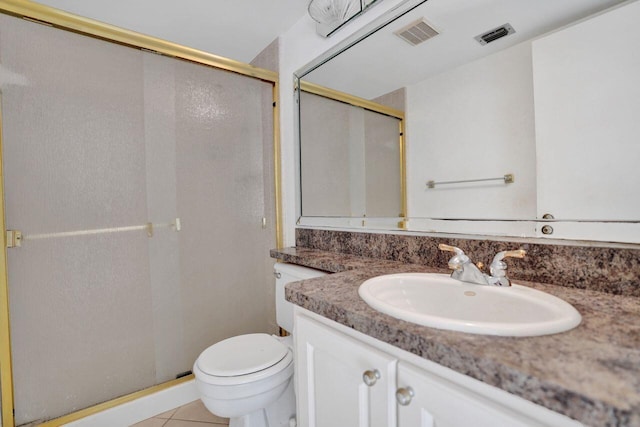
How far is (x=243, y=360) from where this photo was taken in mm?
1170

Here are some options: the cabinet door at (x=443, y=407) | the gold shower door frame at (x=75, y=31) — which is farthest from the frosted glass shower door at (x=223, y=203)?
the cabinet door at (x=443, y=407)

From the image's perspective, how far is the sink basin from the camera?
483mm

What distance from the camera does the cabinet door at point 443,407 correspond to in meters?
0.41

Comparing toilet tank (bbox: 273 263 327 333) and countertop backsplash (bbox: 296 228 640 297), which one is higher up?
countertop backsplash (bbox: 296 228 640 297)

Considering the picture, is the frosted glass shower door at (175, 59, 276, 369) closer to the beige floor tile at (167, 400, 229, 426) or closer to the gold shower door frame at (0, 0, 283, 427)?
the gold shower door frame at (0, 0, 283, 427)

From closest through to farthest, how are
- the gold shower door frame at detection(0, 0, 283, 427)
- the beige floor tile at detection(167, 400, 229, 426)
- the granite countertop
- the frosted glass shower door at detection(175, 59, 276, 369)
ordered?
the granite countertop → the gold shower door frame at detection(0, 0, 283, 427) → the beige floor tile at detection(167, 400, 229, 426) → the frosted glass shower door at detection(175, 59, 276, 369)

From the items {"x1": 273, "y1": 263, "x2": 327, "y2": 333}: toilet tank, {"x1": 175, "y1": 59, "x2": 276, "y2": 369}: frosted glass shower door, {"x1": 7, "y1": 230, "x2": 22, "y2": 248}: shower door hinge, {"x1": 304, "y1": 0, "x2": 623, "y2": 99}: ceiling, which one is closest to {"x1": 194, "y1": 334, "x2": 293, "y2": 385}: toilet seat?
{"x1": 273, "y1": 263, "x2": 327, "y2": 333}: toilet tank

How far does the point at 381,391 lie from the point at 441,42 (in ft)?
3.77

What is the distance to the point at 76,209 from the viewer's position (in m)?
1.32

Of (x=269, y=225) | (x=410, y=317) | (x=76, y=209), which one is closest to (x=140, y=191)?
(x=76, y=209)

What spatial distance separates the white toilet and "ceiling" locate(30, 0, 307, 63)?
141cm

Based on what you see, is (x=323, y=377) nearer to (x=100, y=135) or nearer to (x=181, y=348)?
(x=181, y=348)

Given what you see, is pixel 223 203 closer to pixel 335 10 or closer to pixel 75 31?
pixel 75 31

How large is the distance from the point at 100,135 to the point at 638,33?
75.5 inches
